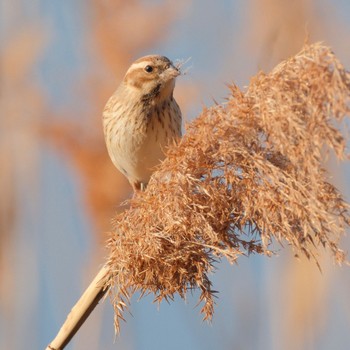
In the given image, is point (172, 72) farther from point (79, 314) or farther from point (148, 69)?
point (79, 314)

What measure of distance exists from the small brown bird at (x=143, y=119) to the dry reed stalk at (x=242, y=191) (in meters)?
1.70

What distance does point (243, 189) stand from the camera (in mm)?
1759

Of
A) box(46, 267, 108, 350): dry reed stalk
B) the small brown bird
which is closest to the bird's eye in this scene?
the small brown bird

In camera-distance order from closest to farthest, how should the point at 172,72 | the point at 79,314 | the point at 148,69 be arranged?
1. the point at 79,314
2. the point at 172,72
3. the point at 148,69

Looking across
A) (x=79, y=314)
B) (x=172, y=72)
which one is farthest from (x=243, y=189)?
(x=172, y=72)

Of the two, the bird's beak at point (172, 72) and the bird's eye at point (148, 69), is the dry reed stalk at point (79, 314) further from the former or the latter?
the bird's eye at point (148, 69)

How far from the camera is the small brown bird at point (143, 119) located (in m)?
3.66

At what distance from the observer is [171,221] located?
5.83 feet

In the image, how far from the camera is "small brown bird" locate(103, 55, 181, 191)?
3660mm

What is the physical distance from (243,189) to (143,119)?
6.54ft

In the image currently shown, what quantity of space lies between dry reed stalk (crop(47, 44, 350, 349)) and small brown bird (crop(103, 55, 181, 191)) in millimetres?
1704

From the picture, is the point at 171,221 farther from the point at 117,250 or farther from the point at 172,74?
the point at 172,74

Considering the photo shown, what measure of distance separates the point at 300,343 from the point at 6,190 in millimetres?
1056

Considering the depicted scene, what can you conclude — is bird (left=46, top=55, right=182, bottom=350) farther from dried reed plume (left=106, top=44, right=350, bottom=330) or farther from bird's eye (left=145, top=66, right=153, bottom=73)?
dried reed plume (left=106, top=44, right=350, bottom=330)
